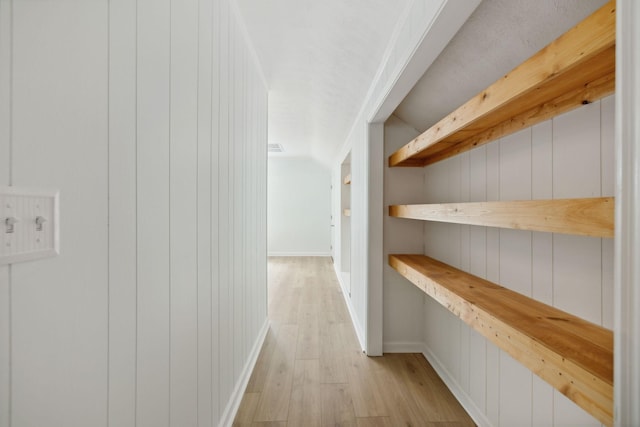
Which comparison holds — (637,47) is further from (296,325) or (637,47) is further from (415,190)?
(296,325)

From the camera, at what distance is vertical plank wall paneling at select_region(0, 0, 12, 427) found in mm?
471

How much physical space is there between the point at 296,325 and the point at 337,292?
4.32 feet

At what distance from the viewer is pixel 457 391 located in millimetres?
1896

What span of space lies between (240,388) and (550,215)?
72.3 inches

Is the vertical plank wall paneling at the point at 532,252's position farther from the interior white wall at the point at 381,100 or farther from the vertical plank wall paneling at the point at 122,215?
the vertical plank wall paneling at the point at 122,215

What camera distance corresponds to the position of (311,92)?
2.72m

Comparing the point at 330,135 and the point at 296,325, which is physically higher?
the point at 330,135

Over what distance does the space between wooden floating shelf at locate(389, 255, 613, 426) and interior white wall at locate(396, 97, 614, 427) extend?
0.09 m

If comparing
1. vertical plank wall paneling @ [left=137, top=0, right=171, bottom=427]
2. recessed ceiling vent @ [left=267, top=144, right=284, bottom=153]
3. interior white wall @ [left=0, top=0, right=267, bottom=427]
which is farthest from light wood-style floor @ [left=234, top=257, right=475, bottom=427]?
recessed ceiling vent @ [left=267, top=144, right=284, bottom=153]

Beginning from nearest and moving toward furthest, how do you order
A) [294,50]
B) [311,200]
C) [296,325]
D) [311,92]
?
[294,50]
[311,92]
[296,325]
[311,200]

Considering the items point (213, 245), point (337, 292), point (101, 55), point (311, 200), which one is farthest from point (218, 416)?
point (311, 200)

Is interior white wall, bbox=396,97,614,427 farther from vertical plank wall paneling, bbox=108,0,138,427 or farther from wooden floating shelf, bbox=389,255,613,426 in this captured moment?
vertical plank wall paneling, bbox=108,0,138,427

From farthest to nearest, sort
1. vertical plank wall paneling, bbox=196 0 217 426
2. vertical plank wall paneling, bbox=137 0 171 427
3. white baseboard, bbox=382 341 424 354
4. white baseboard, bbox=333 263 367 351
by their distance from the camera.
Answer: white baseboard, bbox=333 263 367 351
white baseboard, bbox=382 341 424 354
vertical plank wall paneling, bbox=196 0 217 426
vertical plank wall paneling, bbox=137 0 171 427

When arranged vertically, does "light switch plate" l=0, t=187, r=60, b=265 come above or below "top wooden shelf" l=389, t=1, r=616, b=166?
below
